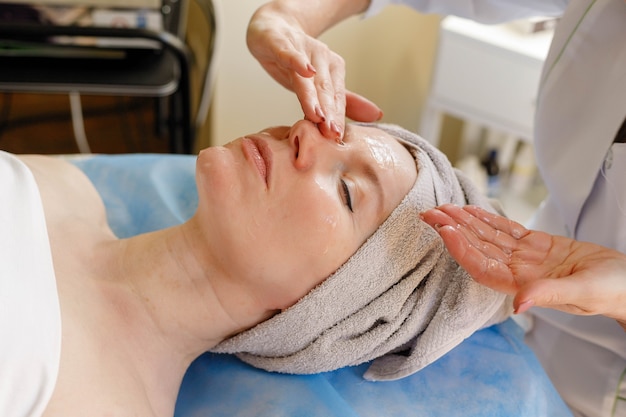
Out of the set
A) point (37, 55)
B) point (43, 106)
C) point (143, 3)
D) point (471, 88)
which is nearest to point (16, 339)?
point (37, 55)

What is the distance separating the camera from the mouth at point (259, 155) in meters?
1.00

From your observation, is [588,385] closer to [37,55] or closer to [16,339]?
[16,339]

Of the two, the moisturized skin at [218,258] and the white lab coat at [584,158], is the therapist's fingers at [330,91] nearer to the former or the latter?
the moisturized skin at [218,258]

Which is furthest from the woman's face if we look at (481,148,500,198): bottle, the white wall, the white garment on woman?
(481,148,500,198): bottle

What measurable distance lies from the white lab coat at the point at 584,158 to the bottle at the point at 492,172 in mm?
1072

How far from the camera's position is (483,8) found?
1288 mm

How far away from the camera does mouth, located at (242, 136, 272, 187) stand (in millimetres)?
A: 1002

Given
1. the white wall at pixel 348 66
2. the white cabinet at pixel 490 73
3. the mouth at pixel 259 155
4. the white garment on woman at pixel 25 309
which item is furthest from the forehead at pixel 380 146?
the white wall at pixel 348 66

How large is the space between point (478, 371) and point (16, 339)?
28.2 inches

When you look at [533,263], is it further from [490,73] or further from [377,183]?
[490,73]

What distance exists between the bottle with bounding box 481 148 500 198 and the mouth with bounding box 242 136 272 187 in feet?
4.83

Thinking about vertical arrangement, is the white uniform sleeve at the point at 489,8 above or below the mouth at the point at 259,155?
above

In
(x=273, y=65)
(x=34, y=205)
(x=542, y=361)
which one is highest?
(x=273, y=65)

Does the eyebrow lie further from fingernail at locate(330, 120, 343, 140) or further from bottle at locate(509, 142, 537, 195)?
bottle at locate(509, 142, 537, 195)
